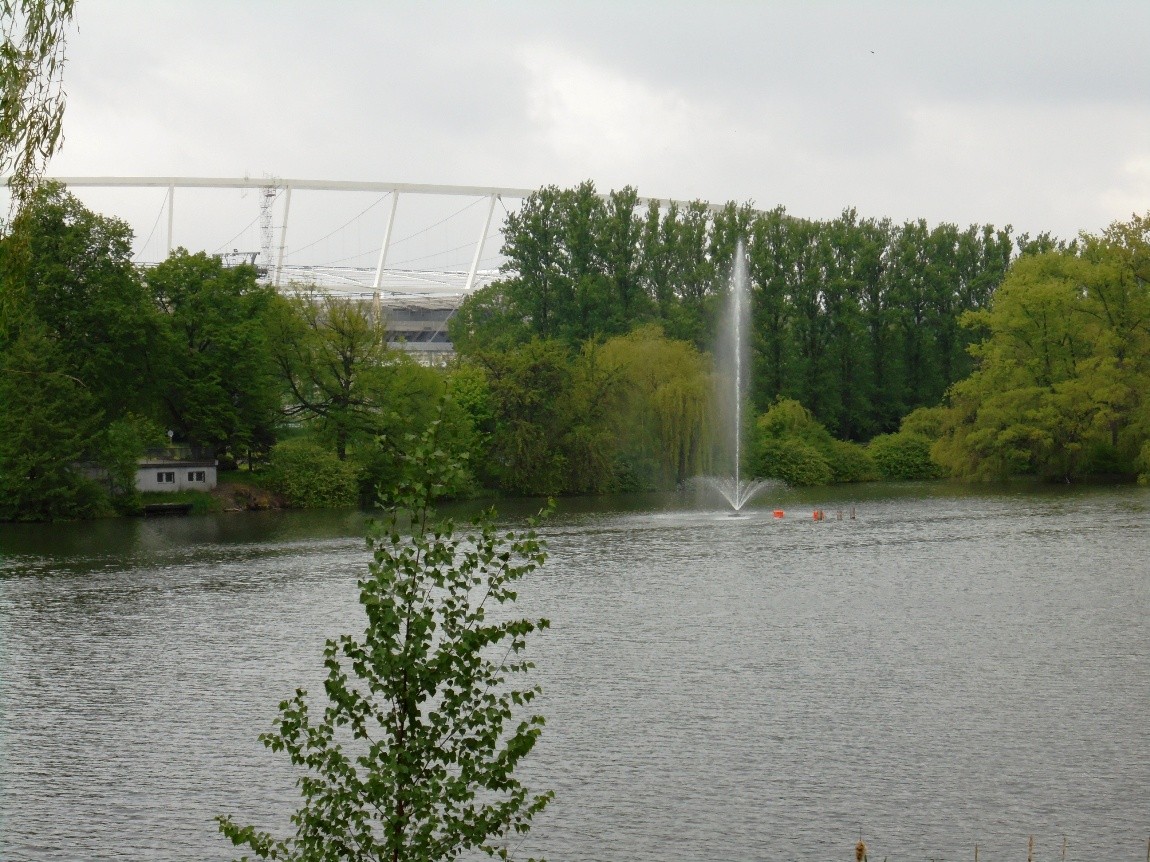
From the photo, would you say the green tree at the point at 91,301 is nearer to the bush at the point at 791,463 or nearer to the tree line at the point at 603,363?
the tree line at the point at 603,363

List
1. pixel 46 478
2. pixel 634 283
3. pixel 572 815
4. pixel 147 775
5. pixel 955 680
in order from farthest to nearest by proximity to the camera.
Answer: pixel 634 283 → pixel 46 478 → pixel 955 680 → pixel 147 775 → pixel 572 815

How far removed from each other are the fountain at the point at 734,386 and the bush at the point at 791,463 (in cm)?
185

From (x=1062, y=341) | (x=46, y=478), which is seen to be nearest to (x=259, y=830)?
(x=46, y=478)

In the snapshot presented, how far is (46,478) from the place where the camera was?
5197 centimetres

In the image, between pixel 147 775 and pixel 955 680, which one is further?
pixel 955 680

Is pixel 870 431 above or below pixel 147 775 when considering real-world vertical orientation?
above

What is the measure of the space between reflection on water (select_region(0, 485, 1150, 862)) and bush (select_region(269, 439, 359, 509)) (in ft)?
58.1

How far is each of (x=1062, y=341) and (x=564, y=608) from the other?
45.7 m

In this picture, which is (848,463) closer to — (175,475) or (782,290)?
(782,290)

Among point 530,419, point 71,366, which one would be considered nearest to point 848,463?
point 530,419

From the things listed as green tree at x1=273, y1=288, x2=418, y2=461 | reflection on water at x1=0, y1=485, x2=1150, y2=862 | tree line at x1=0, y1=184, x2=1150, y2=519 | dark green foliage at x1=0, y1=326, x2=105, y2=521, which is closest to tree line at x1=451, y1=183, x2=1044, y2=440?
tree line at x1=0, y1=184, x2=1150, y2=519

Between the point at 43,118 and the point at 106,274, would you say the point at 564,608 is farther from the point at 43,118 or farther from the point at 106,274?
the point at 106,274

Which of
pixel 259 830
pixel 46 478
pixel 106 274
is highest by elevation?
pixel 106 274

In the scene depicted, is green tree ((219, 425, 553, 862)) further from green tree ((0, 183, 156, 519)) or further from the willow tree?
the willow tree
